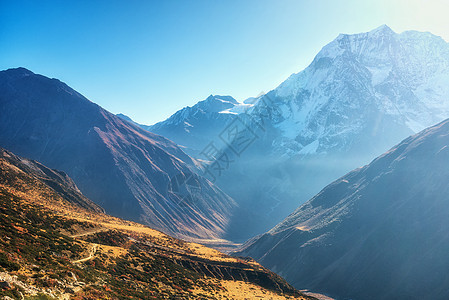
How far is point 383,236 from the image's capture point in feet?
435

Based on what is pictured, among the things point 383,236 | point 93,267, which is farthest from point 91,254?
point 383,236

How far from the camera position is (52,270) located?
86.4ft

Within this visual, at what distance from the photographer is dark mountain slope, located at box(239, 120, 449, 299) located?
370 feet

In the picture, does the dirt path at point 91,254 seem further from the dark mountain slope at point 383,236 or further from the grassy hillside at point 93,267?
the dark mountain slope at point 383,236

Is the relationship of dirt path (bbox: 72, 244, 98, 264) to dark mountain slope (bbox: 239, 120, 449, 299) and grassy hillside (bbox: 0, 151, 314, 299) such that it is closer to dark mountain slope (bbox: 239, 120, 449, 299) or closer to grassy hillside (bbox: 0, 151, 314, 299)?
grassy hillside (bbox: 0, 151, 314, 299)

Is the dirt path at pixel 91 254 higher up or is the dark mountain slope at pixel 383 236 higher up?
the dirt path at pixel 91 254

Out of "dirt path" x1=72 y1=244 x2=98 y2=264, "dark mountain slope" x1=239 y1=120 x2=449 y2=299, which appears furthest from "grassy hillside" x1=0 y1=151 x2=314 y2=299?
"dark mountain slope" x1=239 y1=120 x2=449 y2=299

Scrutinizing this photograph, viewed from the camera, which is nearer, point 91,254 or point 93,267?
point 93,267

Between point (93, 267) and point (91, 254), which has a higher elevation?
point (91, 254)

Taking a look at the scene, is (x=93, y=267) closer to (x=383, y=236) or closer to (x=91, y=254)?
(x=91, y=254)

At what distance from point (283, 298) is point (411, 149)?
148 m

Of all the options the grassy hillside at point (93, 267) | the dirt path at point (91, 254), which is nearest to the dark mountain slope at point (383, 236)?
the grassy hillside at point (93, 267)

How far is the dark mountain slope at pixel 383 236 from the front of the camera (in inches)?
4439

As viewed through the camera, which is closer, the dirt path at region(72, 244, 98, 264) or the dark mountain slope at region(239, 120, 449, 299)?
the dirt path at region(72, 244, 98, 264)
